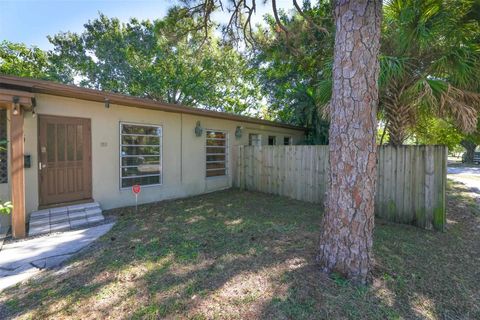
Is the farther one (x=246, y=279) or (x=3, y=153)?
(x=3, y=153)

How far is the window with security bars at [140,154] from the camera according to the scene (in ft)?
19.9

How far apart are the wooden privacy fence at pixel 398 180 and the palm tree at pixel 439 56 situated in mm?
856

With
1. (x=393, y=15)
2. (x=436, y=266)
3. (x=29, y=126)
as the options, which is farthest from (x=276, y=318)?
(x=393, y=15)

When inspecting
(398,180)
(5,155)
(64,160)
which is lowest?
(398,180)

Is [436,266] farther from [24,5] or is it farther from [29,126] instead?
[24,5]

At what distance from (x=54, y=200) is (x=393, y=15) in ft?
25.7

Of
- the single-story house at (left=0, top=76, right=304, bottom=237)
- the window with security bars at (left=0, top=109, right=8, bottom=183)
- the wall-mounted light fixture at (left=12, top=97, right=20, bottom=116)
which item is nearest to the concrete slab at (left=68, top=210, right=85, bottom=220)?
the single-story house at (left=0, top=76, right=304, bottom=237)

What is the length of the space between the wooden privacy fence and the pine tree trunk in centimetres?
261

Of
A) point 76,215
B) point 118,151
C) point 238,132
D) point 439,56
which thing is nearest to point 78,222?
point 76,215

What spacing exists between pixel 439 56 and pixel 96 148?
753 centimetres

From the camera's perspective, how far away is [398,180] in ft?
15.7

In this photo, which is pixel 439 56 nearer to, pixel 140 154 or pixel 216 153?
pixel 216 153

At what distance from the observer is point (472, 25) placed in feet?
14.9

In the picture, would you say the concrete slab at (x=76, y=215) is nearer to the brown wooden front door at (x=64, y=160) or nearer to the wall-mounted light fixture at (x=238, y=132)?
the brown wooden front door at (x=64, y=160)
